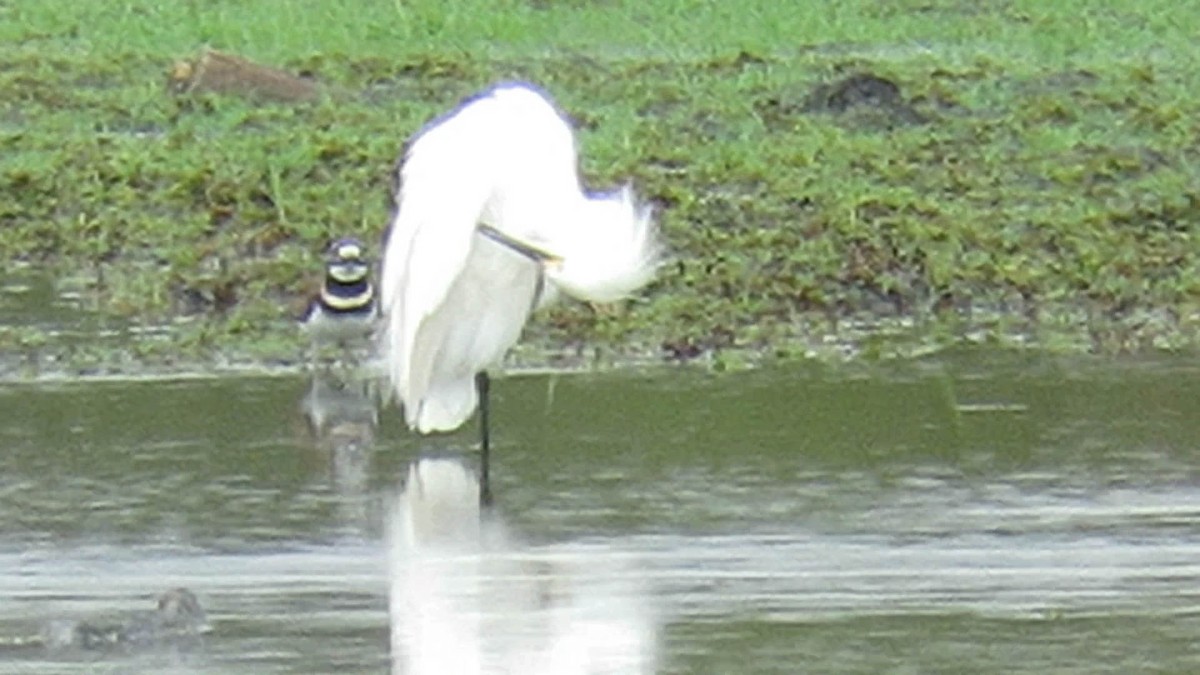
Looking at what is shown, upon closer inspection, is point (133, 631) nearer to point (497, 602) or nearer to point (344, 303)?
point (497, 602)

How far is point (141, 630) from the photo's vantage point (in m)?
7.25

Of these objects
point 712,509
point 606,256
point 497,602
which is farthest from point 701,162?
point 497,602

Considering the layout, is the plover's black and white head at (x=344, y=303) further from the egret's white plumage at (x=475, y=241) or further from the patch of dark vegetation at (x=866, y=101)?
the patch of dark vegetation at (x=866, y=101)

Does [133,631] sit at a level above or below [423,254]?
below

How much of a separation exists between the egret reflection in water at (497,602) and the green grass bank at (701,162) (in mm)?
2386

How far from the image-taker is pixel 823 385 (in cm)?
1050

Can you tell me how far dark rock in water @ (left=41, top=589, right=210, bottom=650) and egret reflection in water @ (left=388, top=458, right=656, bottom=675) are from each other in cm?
44

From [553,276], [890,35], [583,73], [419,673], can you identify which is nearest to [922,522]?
[553,276]

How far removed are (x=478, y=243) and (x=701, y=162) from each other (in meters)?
5.03

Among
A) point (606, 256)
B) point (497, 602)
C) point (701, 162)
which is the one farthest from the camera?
point (701, 162)

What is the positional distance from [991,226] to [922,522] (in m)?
4.65

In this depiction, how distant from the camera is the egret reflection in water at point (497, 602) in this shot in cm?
711

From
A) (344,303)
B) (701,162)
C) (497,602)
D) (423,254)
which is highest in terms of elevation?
(423,254)

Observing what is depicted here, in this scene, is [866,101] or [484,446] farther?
[866,101]
